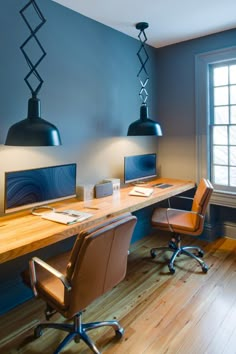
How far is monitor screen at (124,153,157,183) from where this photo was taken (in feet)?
10.8

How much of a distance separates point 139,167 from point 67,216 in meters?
1.52

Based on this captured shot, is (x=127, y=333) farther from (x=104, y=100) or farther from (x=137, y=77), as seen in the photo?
(x=137, y=77)

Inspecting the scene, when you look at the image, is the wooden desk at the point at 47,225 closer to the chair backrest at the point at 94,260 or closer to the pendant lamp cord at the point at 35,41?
the chair backrest at the point at 94,260

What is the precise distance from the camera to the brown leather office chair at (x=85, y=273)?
58.7 inches

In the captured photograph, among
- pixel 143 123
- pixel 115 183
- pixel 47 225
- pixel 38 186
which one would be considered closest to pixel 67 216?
pixel 47 225

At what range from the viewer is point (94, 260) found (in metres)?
1.54

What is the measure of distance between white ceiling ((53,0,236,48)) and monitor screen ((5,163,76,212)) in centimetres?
153

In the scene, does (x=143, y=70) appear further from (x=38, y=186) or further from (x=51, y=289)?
(x=51, y=289)

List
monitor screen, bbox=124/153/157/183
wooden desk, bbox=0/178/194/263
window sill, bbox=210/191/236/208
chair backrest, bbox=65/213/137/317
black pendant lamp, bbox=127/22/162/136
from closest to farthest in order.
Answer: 1. chair backrest, bbox=65/213/137/317
2. wooden desk, bbox=0/178/194/263
3. black pendant lamp, bbox=127/22/162/136
4. monitor screen, bbox=124/153/157/183
5. window sill, bbox=210/191/236/208

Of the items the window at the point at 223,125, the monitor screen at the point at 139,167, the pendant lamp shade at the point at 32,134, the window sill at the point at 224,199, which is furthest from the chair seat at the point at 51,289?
the window at the point at 223,125

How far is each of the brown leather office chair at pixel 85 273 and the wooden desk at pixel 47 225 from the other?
142mm

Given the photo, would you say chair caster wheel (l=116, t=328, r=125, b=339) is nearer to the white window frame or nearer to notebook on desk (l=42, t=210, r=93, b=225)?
notebook on desk (l=42, t=210, r=93, b=225)

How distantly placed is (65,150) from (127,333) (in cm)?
166

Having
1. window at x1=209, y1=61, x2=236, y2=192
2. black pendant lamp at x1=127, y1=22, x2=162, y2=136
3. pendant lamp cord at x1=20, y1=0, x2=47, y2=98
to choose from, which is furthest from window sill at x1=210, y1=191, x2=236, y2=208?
pendant lamp cord at x1=20, y1=0, x2=47, y2=98
